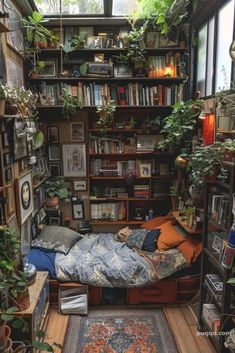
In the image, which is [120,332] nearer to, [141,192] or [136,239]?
[136,239]

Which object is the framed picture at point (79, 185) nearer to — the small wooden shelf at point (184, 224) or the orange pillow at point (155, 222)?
the orange pillow at point (155, 222)

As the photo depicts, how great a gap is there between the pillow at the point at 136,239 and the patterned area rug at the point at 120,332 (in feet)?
2.23

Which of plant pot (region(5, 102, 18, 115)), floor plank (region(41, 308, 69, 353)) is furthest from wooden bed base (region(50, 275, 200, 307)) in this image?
plant pot (region(5, 102, 18, 115))

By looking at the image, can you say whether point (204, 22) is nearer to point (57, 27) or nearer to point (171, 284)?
point (57, 27)

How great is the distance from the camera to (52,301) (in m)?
2.91

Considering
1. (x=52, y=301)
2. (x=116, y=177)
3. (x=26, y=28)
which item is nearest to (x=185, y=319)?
(x=52, y=301)

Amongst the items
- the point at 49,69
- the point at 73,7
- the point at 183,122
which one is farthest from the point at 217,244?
the point at 73,7

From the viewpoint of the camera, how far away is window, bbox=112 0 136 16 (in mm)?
3357

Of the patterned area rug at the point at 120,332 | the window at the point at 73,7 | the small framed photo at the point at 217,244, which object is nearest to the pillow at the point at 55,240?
the patterned area rug at the point at 120,332

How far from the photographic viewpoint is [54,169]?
3965 mm

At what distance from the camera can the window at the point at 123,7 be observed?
336 centimetres

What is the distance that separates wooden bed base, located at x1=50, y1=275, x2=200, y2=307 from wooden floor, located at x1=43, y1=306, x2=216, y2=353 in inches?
3.8

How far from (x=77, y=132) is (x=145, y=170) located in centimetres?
109

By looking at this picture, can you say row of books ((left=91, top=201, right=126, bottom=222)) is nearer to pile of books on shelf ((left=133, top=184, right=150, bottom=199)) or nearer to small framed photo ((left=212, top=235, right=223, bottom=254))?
pile of books on shelf ((left=133, top=184, right=150, bottom=199))
